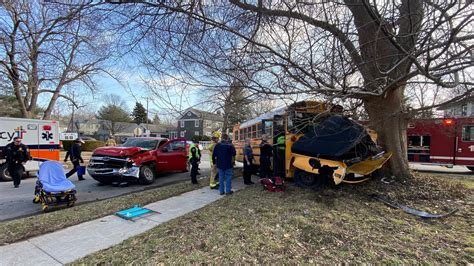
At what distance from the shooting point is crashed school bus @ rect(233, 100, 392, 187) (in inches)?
265

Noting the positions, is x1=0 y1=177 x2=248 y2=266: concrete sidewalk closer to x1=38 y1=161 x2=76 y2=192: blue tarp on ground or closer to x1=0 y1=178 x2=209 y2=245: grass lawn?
x1=0 y1=178 x2=209 y2=245: grass lawn

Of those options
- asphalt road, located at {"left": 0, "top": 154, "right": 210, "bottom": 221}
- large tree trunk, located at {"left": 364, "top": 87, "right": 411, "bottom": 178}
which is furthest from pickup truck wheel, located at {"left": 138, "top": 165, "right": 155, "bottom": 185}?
large tree trunk, located at {"left": 364, "top": 87, "right": 411, "bottom": 178}

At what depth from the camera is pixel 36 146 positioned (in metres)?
12.0

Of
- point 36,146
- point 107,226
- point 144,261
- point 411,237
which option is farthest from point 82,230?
point 36,146

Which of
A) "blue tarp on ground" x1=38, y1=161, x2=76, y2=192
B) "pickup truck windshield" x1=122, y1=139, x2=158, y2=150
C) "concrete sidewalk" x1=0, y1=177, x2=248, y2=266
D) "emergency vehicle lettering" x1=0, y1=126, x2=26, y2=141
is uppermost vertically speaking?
"emergency vehicle lettering" x1=0, y1=126, x2=26, y2=141

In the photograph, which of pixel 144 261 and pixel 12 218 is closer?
pixel 144 261

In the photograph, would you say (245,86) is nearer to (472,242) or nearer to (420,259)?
(420,259)

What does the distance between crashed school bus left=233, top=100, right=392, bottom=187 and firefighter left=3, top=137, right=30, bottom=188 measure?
8900 millimetres

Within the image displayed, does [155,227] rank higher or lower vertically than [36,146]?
lower

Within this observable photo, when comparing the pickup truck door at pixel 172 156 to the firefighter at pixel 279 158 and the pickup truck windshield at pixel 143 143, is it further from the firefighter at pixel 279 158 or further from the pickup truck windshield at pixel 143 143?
the firefighter at pixel 279 158

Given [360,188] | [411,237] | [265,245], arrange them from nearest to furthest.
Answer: [265,245], [411,237], [360,188]

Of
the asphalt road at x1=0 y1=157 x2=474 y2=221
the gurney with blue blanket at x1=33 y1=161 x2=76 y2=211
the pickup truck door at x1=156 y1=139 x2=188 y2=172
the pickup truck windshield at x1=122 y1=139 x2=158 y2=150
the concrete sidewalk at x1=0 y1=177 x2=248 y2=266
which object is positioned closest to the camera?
the concrete sidewalk at x1=0 y1=177 x2=248 y2=266

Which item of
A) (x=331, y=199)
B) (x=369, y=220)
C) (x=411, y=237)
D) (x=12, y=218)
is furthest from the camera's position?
(x=331, y=199)

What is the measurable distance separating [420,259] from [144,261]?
3.60m
